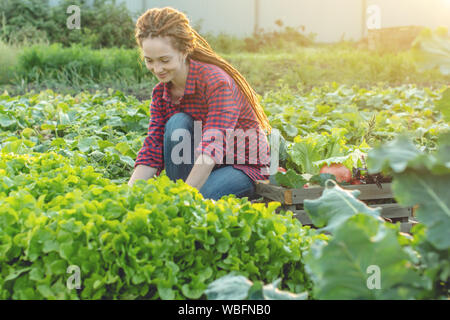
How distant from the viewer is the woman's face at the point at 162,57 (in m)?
2.46

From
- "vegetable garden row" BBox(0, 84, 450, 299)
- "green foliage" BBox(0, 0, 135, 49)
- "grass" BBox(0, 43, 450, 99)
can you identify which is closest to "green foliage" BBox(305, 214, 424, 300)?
"vegetable garden row" BBox(0, 84, 450, 299)

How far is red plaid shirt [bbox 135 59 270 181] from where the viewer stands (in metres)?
2.52

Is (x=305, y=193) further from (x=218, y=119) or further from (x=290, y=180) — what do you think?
(x=218, y=119)

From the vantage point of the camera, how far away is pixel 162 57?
2.51 m

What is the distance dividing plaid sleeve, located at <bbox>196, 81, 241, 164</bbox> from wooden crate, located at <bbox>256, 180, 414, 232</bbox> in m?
0.35

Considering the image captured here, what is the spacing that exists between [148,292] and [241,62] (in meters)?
7.68

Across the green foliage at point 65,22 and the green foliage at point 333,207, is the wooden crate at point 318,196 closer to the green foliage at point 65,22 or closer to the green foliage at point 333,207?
the green foliage at point 333,207

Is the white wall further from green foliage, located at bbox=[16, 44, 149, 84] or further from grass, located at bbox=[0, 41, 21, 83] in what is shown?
grass, located at bbox=[0, 41, 21, 83]

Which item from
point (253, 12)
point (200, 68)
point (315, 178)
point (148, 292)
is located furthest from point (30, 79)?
point (253, 12)

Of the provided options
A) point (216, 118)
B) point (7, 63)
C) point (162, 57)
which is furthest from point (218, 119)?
point (7, 63)

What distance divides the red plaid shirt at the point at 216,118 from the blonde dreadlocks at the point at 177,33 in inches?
2.2

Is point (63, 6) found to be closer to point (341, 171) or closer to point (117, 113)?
point (117, 113)

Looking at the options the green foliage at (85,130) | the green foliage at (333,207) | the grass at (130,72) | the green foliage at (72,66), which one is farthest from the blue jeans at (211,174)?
the green foliage at (72,66)

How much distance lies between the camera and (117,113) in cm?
448
